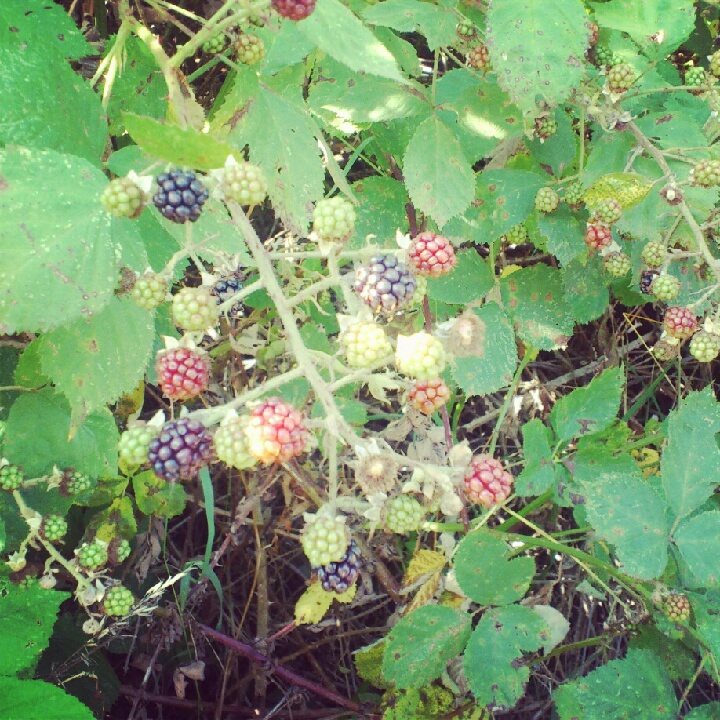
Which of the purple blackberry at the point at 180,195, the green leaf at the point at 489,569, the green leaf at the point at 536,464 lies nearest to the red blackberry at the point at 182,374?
the purple blackberry at the point at 180,195

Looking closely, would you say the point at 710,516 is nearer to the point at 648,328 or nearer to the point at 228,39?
the point at 648,328

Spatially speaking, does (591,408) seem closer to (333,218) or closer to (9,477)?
(333,218)

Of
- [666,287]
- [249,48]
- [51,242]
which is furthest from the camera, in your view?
[666,287]

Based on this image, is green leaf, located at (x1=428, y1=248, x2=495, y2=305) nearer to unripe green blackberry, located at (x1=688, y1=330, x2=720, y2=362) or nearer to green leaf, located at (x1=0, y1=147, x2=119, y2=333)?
unripe green blackberry, located at (x1=688, y1=330, x2=720, y2=362)

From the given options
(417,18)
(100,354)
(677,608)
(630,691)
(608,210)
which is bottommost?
(630,691)

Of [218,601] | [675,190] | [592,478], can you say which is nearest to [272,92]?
[675,190]

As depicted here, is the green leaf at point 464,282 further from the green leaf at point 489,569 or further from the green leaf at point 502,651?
the green leaf at point 502,651

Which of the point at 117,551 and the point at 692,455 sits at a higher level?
the point at 692,455

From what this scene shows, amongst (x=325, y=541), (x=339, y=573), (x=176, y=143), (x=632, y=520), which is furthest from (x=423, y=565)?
(x=176, y=143)

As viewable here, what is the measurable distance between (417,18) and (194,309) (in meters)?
1.07

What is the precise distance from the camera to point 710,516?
6.02 ft

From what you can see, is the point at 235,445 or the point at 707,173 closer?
the point at 235,445

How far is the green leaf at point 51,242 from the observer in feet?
4.32

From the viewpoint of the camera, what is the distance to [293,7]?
3.91ft
